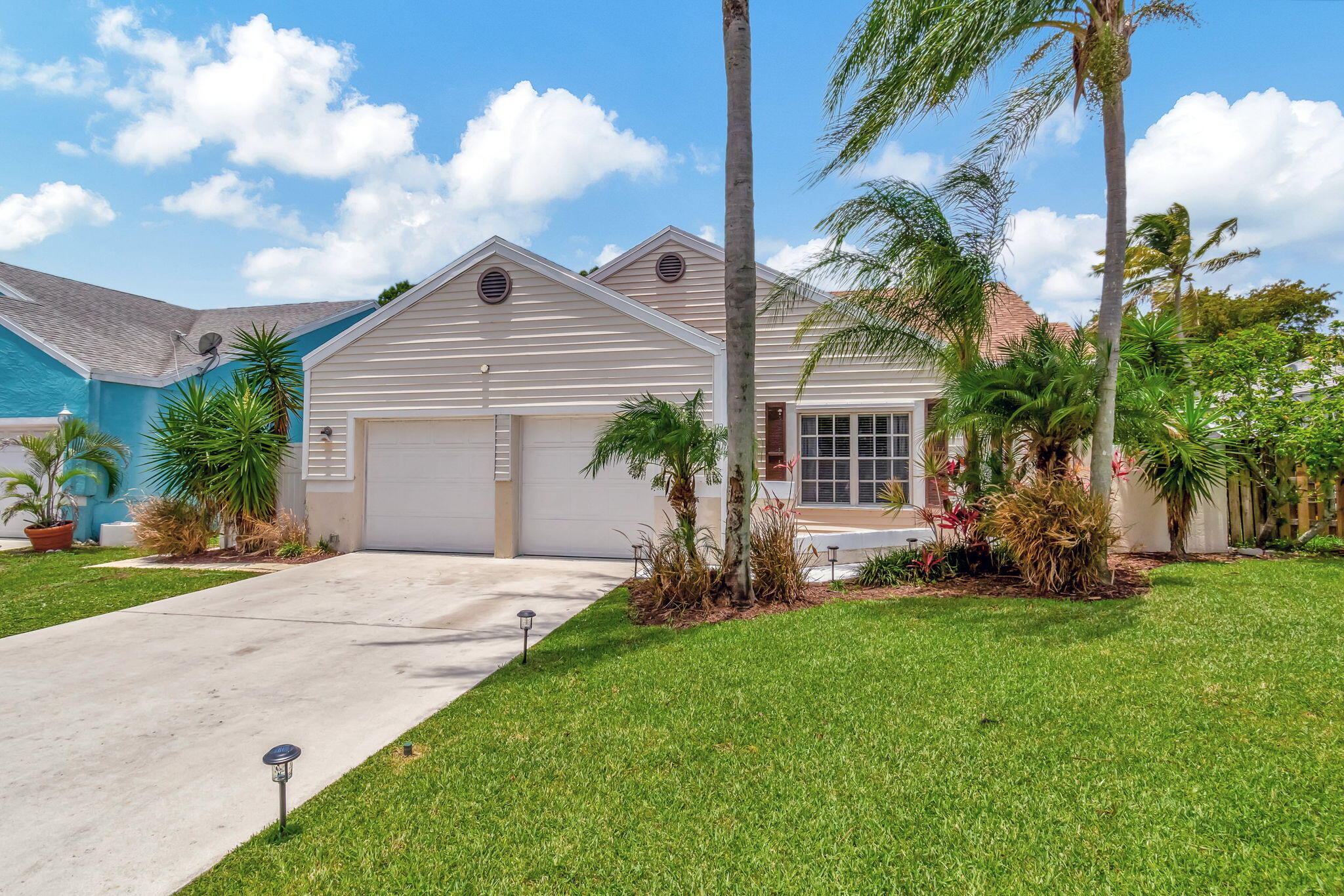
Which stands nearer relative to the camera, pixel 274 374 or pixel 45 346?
pixel 274 374

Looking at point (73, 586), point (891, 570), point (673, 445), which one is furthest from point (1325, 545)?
point (73, 586)

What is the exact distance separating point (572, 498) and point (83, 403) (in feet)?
35.6

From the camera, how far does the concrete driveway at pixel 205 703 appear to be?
10.3ft

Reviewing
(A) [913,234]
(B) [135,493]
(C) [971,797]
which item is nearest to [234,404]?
(B) [135,493]

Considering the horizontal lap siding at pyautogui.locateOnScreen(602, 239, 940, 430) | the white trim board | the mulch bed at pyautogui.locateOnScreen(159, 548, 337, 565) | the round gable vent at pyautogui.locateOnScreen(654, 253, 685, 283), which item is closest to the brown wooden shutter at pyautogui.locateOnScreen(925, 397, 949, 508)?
the horizontal lap siding at pyautogui.locateOnScreen(602, 239, 940, 430)

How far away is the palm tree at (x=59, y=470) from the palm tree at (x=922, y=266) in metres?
13.5

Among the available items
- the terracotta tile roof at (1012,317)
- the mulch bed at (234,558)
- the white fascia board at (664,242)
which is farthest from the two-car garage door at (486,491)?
the terracotta tile roof at (1012,317)

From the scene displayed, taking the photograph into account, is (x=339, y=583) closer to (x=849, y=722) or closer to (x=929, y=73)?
(x=849, y=722)

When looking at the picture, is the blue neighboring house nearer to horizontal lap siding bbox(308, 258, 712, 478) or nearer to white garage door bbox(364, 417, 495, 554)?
horizontal lap siding bbox(308, 258, 712, 478)

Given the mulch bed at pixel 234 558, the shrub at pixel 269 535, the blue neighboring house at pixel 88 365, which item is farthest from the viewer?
the blue neighboring house at pixel 88 365

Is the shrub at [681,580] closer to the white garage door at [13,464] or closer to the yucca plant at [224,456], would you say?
the yucca plant at [224,456]

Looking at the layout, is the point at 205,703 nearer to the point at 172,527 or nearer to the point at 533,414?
the point at 533,414

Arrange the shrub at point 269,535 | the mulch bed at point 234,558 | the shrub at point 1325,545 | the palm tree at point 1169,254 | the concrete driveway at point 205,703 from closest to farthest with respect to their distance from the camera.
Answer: the concrete driveway at point 205,703
the shrub at point 1325,545
the mulch bed at point 234,558
the shrub at point 269,535
the palm tree at point 1169,254

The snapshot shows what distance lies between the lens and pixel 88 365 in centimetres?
1371
